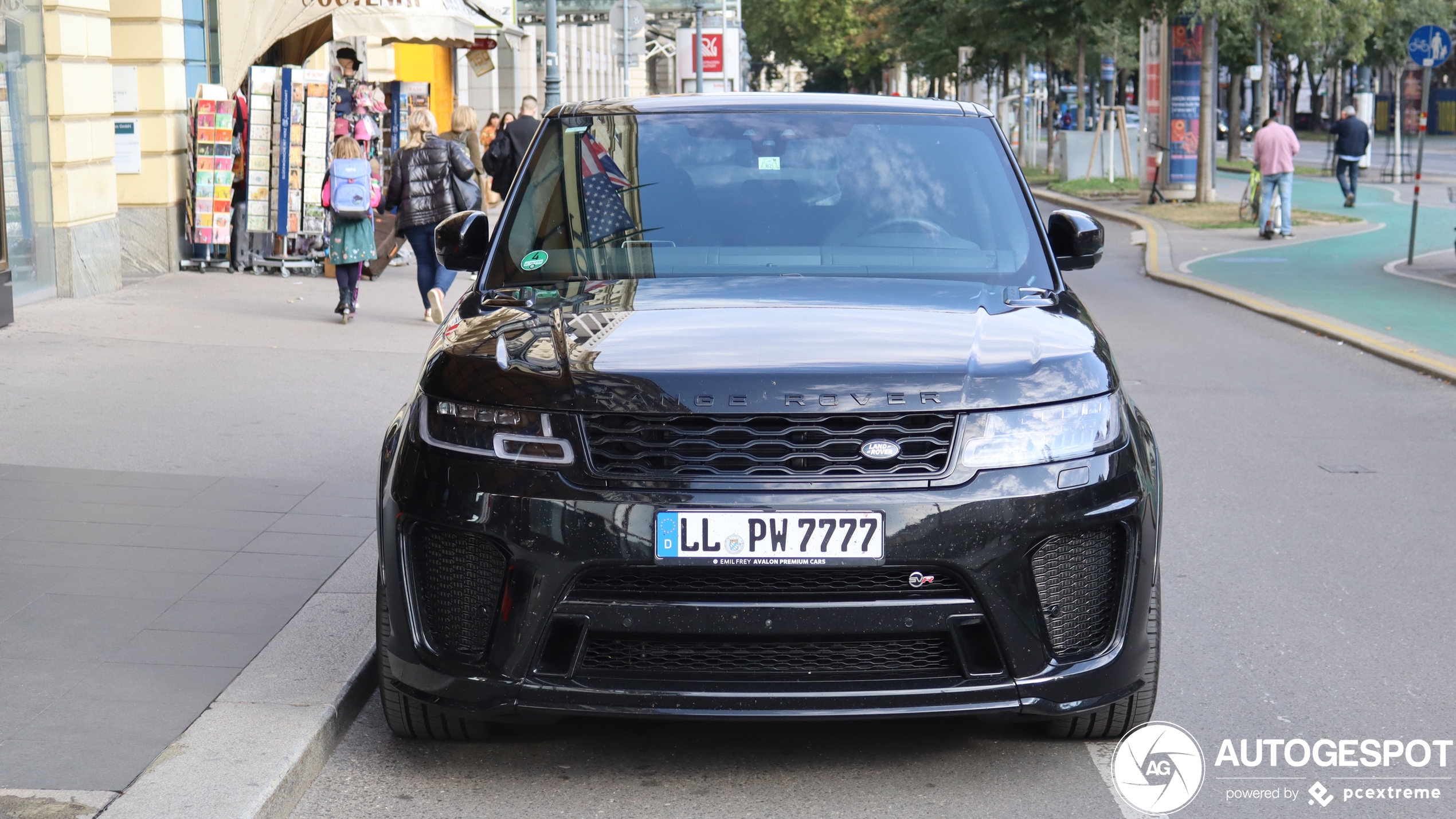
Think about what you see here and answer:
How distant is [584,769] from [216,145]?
13.0 meters

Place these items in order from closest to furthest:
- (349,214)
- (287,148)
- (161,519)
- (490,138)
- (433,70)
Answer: (161,519) < (349,214) < (287,148) < (490,138) < (433,70)

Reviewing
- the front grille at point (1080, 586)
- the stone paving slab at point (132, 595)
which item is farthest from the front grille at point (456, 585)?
the front grille at point (1080, 586)

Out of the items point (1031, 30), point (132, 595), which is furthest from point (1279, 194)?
point (132, 595)

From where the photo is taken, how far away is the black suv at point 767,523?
3.64 meters

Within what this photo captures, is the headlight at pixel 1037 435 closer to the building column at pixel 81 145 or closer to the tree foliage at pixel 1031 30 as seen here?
the building column at pixel 81 145

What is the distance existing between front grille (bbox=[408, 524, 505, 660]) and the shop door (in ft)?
72.7

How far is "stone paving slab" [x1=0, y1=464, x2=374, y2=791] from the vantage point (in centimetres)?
404

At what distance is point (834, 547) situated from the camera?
11.8 feet

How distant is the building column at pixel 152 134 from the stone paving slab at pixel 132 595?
9084 mm

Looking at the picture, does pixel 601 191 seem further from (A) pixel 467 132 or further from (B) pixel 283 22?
(B) pixel 283 22

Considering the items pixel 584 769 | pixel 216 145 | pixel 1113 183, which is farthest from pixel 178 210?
pixel 1113 183

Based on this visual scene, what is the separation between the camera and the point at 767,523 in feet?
11.8

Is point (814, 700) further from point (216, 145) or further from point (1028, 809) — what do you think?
point (216, 145)

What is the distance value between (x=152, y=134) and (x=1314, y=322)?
35.3 feet
